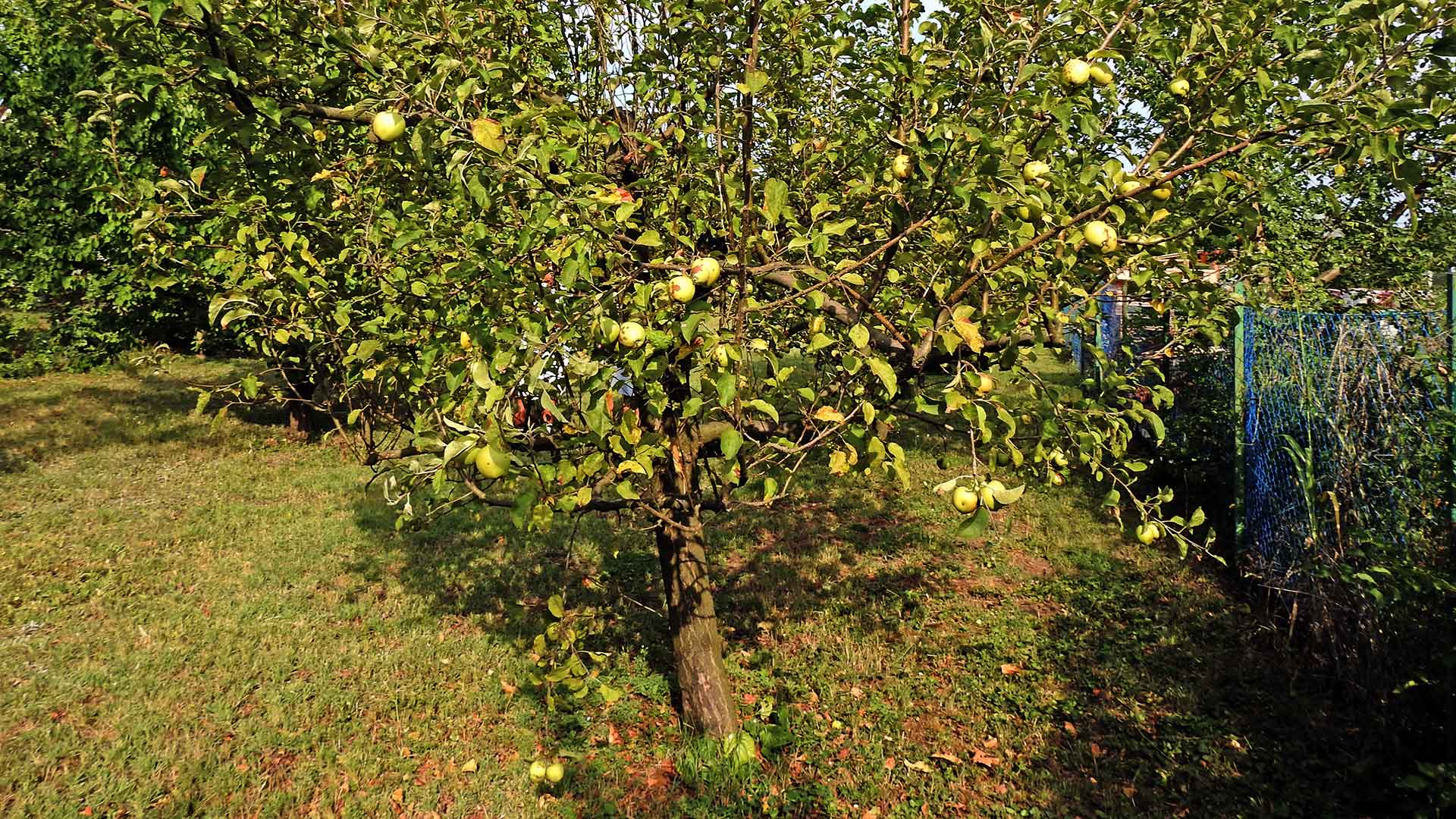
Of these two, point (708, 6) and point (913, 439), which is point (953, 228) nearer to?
point (708, 6)

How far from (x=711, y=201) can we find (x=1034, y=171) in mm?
1196

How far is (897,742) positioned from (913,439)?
19.0ft

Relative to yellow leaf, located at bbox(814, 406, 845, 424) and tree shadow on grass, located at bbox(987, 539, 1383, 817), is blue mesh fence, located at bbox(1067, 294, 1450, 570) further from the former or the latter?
yellow leaf, located at bbox(814, 406, 845, 424)

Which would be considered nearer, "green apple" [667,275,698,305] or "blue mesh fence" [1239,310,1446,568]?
"green apple" [667,275,698,305]

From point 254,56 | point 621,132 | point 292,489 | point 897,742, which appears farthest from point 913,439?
point 254,56

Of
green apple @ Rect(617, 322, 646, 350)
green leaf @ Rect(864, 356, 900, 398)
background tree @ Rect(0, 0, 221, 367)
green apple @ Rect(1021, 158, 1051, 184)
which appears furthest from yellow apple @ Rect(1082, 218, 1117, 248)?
background tree @ Rect(0, 0, 221, 367)

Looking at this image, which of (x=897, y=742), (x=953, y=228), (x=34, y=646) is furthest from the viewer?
(x=34, y=646)

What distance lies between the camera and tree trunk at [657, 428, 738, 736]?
3807 mm

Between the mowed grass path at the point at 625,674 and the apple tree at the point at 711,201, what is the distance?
0.73m

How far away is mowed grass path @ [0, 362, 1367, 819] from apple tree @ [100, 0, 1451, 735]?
2.41 feet

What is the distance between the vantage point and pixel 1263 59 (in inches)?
105

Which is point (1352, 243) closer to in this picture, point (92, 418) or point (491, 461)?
point (491, 461)

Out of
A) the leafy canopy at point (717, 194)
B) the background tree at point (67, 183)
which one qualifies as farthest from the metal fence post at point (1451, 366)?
the background tree at point (67, 183)

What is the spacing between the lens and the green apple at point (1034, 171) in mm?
2252
